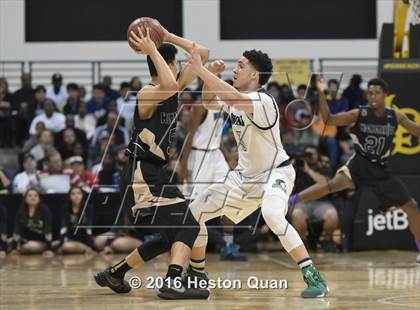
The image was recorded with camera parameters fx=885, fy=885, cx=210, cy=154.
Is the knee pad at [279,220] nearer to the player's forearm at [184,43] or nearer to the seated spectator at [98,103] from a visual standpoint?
the player's forearm at [184,43]

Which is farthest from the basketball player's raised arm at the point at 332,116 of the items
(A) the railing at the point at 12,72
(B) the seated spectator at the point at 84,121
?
(A) the railing at the point at 12,72

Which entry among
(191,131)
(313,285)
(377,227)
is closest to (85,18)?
(191,131)

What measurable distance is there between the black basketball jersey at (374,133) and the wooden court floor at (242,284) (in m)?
1.48

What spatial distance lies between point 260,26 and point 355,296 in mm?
15294

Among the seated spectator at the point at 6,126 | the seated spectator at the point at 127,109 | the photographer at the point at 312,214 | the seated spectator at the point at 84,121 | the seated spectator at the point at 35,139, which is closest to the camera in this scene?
the photographer at the point at 312,214

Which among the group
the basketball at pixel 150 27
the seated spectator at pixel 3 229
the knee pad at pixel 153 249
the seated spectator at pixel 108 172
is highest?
the basketball at pixel 150 27

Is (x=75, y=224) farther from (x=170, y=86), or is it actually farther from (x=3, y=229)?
(x=170, y=86)

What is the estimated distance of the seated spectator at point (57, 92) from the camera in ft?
63.4

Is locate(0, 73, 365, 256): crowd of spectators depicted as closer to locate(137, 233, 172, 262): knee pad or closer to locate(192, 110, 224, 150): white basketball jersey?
locate(192, 110, 224, 150): white basketball jersey

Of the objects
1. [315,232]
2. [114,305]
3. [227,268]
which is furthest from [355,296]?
[315,232]

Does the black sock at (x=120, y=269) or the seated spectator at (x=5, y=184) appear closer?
the black sock at (x=120, y=269)

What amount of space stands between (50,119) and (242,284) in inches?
374

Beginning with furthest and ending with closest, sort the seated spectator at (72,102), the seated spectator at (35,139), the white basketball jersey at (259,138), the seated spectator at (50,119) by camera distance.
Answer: the seated spectator at (72,102) → the seated spectator at (50,119) → the seated spectator at (35,139) → the white basketball jersey at (259,138)

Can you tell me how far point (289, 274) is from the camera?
1033 centimetres
